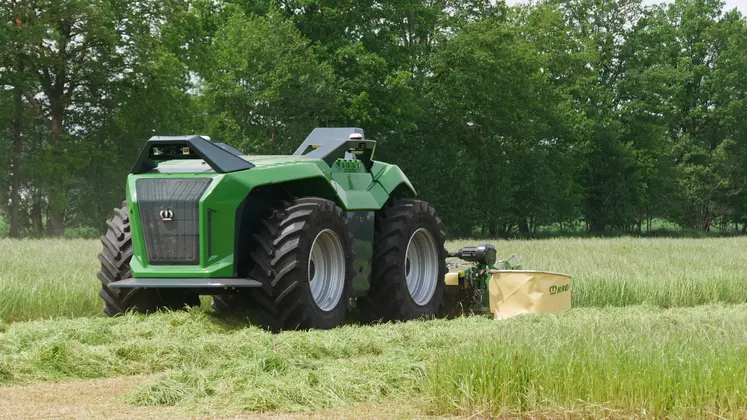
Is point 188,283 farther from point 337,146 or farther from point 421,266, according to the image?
point 421,266

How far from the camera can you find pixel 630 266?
16703 mm

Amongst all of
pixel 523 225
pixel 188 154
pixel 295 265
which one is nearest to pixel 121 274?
pixel 188 154

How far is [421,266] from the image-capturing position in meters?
11.6

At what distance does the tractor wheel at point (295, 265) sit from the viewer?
9.20 meters

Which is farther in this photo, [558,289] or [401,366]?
[558,289]

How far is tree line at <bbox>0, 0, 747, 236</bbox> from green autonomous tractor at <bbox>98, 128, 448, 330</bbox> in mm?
24919

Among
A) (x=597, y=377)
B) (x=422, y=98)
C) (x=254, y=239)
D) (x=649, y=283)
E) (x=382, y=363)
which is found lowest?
(x=649, y=283)

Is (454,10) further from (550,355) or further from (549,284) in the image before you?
(550,355)

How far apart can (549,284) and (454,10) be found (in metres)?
38.1

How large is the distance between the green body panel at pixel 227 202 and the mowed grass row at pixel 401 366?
52 cm

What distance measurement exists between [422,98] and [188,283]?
34.6 metres

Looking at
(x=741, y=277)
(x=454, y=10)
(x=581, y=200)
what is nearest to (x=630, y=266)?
(x=741, y=277)

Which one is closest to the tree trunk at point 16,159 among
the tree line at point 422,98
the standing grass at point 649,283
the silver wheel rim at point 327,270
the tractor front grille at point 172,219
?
Result: the tree line at point 422,98

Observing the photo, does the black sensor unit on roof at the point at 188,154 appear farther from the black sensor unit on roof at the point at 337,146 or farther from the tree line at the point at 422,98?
the tree line at the point at 422,98
